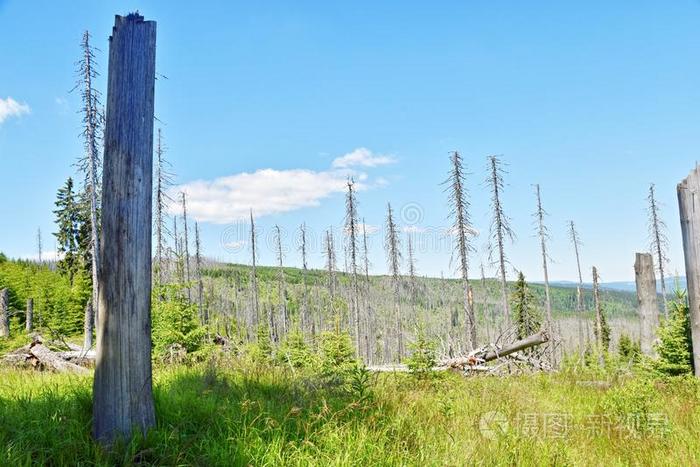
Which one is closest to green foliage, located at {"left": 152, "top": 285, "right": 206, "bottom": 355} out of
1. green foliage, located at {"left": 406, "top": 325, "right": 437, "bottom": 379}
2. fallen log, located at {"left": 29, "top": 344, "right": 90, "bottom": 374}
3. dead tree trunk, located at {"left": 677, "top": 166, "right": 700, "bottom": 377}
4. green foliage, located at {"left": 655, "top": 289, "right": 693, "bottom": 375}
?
fallen log, located at {"left": 29, "top": 344, "right": 90, "bottom": 374}

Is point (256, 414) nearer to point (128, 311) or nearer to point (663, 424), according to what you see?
point (128, 311)

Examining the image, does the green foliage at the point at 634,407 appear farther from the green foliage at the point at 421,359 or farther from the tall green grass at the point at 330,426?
the green foliage at the point at 421,359

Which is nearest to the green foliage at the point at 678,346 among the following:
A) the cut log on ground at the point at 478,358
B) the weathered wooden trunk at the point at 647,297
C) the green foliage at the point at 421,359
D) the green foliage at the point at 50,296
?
the weathered wooden trunk at the point at 647,297

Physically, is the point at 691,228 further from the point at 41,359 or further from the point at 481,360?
the point at 41,359

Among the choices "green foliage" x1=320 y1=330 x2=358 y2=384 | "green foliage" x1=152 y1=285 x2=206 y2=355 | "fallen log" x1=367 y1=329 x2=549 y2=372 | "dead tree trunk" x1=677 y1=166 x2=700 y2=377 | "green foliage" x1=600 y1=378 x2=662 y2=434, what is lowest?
"fallen log" x1=367 y1=329 x2=549 y2=372

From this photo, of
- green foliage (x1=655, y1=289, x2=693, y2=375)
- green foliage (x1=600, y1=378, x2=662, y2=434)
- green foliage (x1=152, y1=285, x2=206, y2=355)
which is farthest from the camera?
green foliage (x1=152, y1=285, x2=206, y2=355)

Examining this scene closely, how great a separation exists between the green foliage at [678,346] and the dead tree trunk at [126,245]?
9700mm

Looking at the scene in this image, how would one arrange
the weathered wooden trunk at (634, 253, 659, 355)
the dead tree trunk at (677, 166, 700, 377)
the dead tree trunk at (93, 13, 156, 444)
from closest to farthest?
the dead tree trunk at (93, 13, 156, 444) → the dead tree trunk at (677, 166, 700, 377) → the weathered wooden trunk at (634, 253, 659, 355)

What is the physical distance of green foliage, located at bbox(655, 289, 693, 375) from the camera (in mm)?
9164

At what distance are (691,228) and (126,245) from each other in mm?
5902

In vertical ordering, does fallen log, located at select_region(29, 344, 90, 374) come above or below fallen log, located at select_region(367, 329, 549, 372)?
above

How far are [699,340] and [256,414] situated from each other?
5.38 meters

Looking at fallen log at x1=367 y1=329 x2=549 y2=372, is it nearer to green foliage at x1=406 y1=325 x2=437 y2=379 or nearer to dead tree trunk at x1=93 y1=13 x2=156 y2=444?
green foliage at x1=406 y1=325 x2=437 y2=379

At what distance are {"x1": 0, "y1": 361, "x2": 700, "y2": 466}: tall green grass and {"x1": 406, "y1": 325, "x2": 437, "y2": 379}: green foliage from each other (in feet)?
6.64
